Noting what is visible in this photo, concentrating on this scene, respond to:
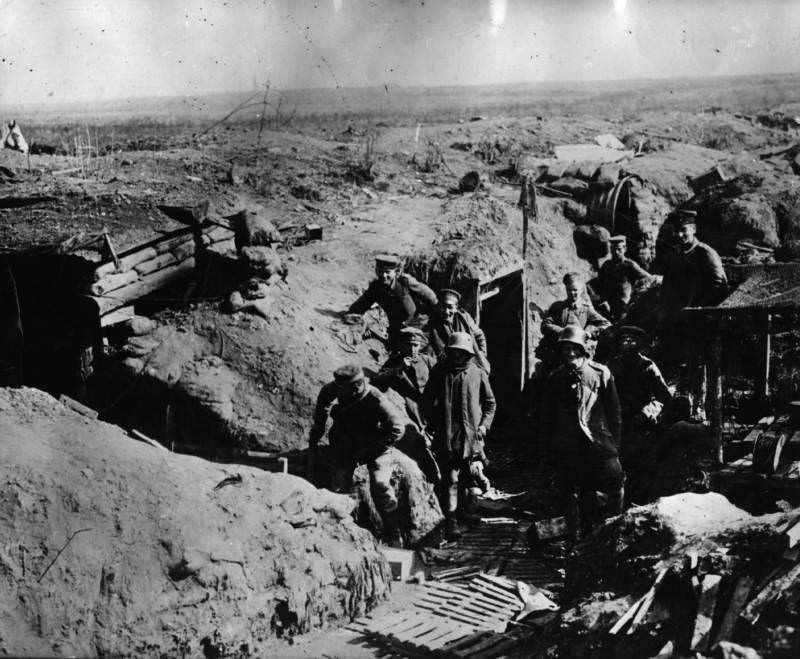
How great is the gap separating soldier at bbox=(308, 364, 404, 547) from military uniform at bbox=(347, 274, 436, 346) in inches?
78.8

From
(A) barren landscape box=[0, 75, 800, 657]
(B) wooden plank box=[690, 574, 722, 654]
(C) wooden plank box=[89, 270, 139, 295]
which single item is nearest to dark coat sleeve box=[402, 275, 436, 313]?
(A) barren landscape box=[0, 75, 800, 657]

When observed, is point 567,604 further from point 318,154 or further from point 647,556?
point 318,154

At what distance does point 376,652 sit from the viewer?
5332 mm

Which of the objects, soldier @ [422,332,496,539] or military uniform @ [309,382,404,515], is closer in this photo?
military uniform @ [309,382,404,515]

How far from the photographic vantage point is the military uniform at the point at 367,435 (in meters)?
7.12

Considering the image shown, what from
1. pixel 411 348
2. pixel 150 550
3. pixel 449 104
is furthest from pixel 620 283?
pixel 449 104

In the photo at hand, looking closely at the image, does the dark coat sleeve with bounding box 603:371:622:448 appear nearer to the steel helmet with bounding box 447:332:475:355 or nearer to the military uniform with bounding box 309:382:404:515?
the steel helmet with bounding box 447:332:475:355

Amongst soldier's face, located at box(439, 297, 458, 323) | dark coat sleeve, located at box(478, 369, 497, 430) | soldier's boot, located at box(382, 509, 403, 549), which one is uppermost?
soldier's face, located at box(439, 297, 458, 323)

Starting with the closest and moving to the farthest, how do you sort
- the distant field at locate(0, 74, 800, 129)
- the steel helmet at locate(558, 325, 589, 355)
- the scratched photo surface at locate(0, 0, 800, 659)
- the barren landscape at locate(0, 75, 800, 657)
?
the barren landscape at locate(0, 75, 800, 657) < the scratched photo surface at locate(0, 0, 800, 659) < the steel helmet at locate(558, 325, 589, 355) < the distant field at locate(0, 74, 800, 129)

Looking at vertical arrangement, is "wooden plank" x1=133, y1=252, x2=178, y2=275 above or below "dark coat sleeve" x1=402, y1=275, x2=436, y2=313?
above

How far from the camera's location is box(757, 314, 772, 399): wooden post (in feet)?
25.5

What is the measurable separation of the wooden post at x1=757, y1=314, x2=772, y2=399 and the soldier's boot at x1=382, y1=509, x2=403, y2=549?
3885 millimetres

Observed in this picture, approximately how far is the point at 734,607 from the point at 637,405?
167 inches

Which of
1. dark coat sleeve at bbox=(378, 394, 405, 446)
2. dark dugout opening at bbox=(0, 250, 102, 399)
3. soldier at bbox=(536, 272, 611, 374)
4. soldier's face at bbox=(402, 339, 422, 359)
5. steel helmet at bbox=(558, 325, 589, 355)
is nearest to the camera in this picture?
steel helmet at bbox=(558, 325, 589, 355)
